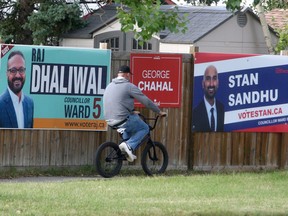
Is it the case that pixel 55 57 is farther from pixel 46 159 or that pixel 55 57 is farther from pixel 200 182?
pixel 200 182

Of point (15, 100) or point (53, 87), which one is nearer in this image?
point (15, 100)

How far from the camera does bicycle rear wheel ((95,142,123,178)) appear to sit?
49.0 ft

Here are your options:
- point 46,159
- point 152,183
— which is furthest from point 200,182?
point 46,159

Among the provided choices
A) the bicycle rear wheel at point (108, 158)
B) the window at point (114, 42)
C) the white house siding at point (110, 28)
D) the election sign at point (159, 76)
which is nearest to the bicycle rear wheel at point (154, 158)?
the bicycle rear wheel at point (108, 158)

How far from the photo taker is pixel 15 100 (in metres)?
15.1

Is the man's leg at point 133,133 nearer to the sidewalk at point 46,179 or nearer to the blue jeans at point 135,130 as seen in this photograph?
the blue jeans at point 135,130

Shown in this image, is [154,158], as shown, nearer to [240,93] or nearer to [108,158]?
[108,158]

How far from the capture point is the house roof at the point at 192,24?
2741cm

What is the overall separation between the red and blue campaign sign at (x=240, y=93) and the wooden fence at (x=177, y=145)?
14 centimetres

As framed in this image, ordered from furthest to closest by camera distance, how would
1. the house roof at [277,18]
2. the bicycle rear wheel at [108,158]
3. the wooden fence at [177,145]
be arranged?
the house roof at [277,18]
the wooden fence at [177,145]
the bicycle rear wheel at [108,158]

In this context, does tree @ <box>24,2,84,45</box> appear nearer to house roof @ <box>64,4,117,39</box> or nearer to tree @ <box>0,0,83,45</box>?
tree @ <box>0,0,83,45</box>

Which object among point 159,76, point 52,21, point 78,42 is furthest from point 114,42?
point 159,76

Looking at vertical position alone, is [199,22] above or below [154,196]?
above

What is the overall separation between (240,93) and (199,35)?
11006 millimetres
